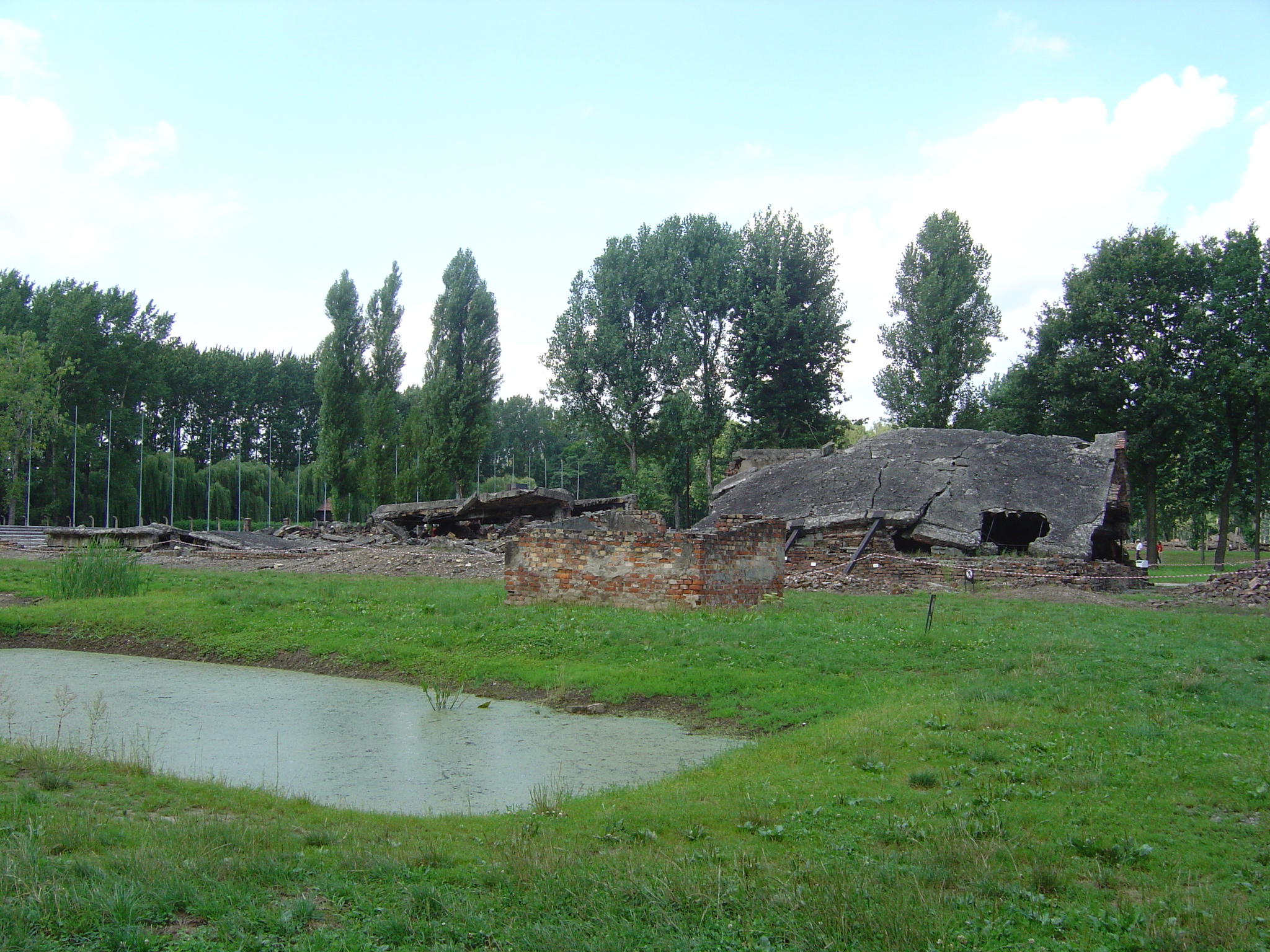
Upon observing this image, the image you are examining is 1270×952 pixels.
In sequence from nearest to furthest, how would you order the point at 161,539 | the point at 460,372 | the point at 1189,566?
the point at 161,539 → the point at 1189,566 → the point at 460,372

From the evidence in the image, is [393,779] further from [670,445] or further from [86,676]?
[670,445]

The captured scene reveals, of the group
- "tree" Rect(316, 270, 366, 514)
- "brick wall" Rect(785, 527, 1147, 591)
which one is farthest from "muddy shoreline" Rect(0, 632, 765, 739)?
"tree" Rect(316, 270, 366, 514)

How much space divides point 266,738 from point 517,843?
449cm

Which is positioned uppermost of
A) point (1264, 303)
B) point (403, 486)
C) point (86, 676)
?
point (1264, 303)

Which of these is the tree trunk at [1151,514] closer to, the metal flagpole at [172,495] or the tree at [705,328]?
the tree at [705,328]

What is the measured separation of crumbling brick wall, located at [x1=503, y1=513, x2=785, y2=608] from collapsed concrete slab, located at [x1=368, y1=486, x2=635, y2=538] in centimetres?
1718

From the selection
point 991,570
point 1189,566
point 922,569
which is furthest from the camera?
point 1189,566

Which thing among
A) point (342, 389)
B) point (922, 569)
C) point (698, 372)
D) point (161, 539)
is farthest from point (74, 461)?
point (922, 569)

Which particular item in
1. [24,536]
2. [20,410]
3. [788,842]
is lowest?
[788,842]

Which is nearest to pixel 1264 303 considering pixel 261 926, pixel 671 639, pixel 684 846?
pixel 671 639

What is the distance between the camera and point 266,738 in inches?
332

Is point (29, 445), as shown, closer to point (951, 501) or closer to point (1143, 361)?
point (951, 501)

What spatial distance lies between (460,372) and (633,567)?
31.5 metres

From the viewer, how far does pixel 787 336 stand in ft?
130
